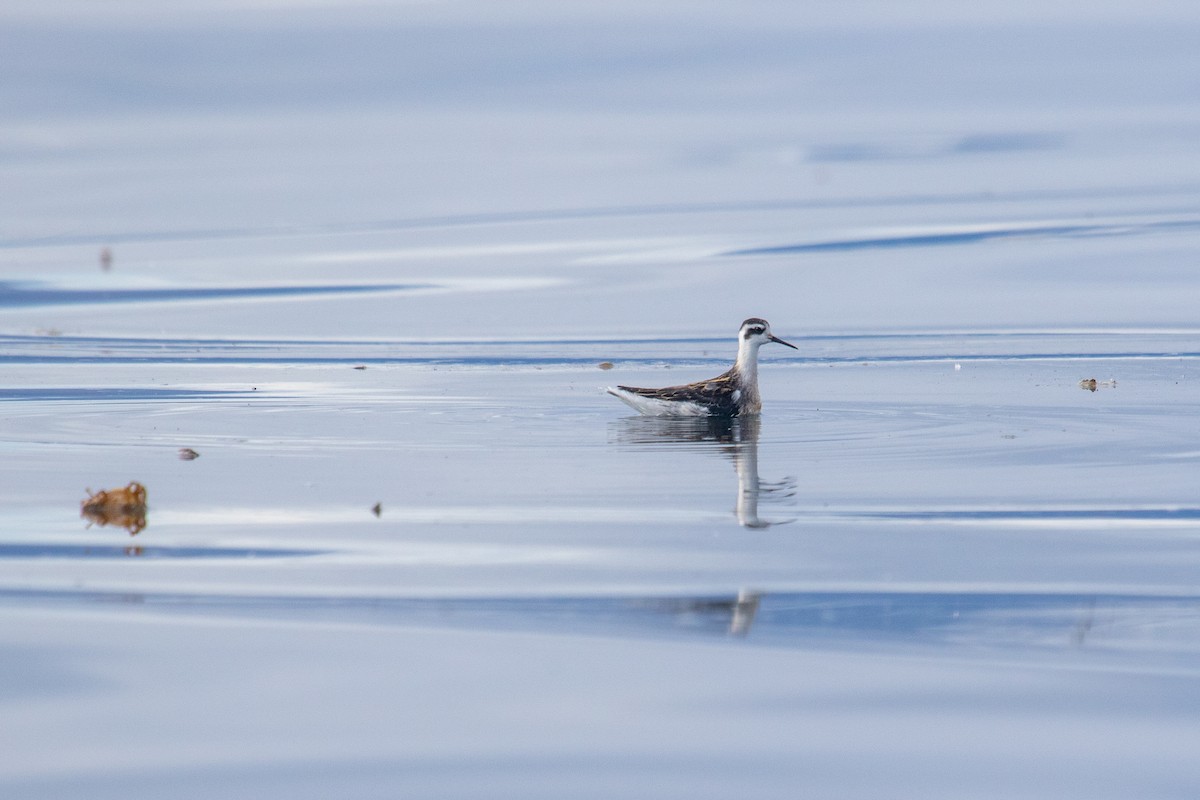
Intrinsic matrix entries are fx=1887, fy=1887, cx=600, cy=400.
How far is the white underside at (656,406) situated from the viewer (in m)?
12.1

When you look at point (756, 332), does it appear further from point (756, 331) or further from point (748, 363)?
point (748, 363)

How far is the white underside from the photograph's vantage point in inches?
476

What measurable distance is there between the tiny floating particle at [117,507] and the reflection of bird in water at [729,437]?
2.69 meters

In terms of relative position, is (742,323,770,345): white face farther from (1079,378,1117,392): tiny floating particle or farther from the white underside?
(1079,378,1117,392): tiny floating particle

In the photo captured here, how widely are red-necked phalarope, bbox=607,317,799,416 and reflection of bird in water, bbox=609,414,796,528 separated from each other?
0.21 ft

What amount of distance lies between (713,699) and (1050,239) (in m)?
17.3

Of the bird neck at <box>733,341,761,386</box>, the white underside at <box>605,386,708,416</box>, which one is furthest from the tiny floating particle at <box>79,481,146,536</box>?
the bird neck at <box>733,341,761,386</box>

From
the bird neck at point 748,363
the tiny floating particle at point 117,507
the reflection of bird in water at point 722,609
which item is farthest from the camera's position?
the bird neck at point 748,363

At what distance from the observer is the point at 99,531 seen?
809 cm

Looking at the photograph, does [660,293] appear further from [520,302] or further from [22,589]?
[22,589]

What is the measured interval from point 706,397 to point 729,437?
96 cm

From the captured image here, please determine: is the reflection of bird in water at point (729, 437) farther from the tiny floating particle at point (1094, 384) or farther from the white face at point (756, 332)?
the tiny floating particle at point (1094, 384)

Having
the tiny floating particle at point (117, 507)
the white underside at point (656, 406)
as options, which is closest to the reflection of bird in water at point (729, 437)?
the white underside at point (656, 406)

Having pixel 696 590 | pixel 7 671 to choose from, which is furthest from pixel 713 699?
pixel 7 671
